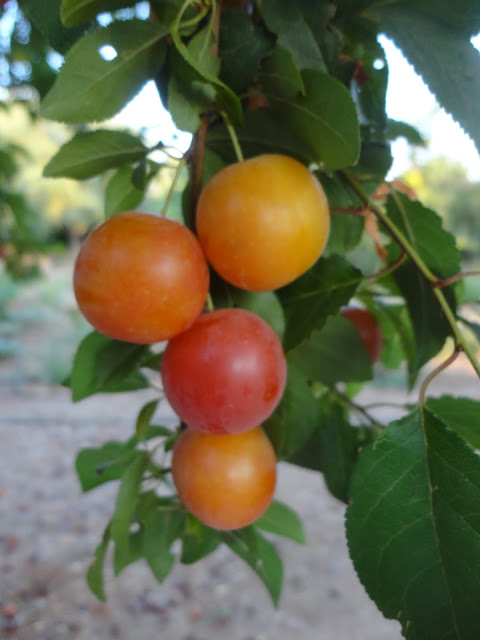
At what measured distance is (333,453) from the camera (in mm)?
677

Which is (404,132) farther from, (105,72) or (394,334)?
(105,72)

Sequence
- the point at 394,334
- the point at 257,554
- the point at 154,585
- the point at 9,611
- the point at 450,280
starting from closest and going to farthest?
1. the point at 450,280
2. the point at 257,554
3. the point at 394,334
4. the point at 9,611
5. the point at 154,585

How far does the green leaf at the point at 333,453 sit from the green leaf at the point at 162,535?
0.68ft

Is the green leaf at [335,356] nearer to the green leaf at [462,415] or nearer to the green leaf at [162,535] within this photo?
the green leaf at [462,415]

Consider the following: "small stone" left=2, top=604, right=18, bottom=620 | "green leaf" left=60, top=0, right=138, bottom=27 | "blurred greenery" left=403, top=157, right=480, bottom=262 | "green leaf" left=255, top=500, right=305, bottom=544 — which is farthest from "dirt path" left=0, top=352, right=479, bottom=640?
"blurred greenery" left=403, top=157, right=480, bottom=262

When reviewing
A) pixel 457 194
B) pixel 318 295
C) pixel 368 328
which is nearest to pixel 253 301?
pixel 318 295

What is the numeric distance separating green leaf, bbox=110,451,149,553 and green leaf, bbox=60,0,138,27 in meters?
0.47

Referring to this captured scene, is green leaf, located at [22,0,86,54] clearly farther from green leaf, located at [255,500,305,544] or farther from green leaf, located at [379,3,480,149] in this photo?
green leaf, located at [255,500,305,544]

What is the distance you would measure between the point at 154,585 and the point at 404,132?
228 centimetres

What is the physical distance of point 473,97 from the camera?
1.56ft

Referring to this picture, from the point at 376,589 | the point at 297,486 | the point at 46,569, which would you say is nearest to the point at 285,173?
the point at 376,589

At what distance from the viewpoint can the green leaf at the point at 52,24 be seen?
51 centimetres

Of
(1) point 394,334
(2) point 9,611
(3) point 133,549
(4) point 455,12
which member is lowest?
(2) point 9,611

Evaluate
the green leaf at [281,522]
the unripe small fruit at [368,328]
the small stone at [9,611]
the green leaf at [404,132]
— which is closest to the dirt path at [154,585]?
the small stone at [9,611]
